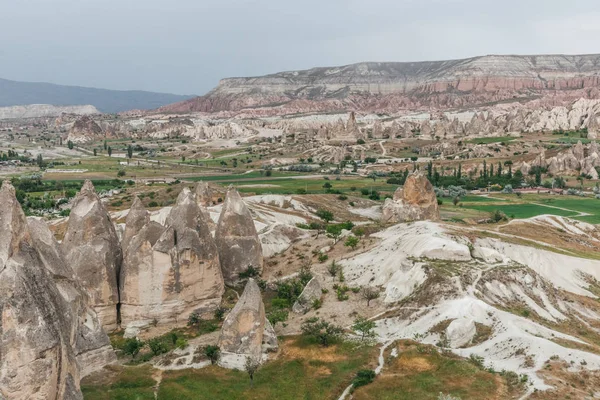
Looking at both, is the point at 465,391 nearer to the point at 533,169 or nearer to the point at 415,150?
the point at 533,169

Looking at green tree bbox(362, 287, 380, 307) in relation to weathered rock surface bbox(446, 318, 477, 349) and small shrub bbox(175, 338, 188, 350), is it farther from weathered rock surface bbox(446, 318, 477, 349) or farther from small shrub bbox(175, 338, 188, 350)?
small shrub bbox(175, 338, 188, 350)

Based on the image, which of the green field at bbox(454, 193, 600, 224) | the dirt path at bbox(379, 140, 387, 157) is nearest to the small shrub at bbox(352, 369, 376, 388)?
the green field at bbox(454, 193, 600, 224)

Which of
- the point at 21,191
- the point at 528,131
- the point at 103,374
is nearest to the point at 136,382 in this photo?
the point at 103,374

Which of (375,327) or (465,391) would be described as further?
(375,327)

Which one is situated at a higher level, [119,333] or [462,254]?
[462,254]

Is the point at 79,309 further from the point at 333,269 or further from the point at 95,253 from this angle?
the point at 333,269

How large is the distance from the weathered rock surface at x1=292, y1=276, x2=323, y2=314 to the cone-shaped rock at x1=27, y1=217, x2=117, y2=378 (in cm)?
1424

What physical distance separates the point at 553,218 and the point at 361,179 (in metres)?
58.6

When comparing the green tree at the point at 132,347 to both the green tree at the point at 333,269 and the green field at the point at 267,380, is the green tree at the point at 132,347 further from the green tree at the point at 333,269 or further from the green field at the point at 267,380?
the green tree at the point at 333,269

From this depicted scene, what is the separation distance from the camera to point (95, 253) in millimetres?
37375

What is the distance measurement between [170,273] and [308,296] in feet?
33.0

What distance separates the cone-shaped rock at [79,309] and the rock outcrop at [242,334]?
6065mm

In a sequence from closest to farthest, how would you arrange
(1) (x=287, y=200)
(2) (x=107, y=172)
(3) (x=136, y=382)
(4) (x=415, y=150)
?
(3) (x=136, y=382) < (1) (x=287, y=200) < (2) (x=107, y=172) < (4) (x=415, y=150)

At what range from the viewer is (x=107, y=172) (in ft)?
457
